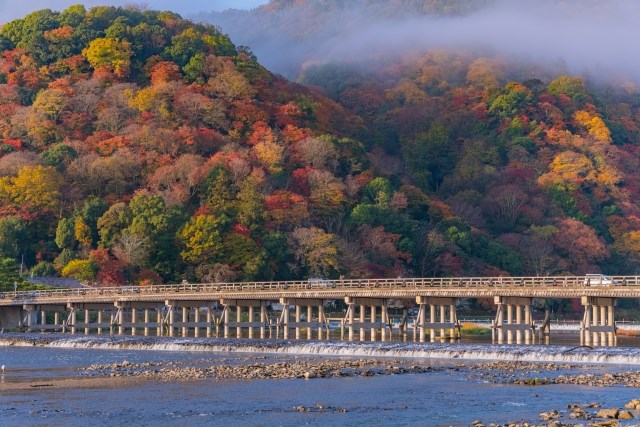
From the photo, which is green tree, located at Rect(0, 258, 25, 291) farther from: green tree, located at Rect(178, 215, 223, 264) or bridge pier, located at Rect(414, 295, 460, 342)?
bridge pier, located at Rect(414, 295, 460, 342)

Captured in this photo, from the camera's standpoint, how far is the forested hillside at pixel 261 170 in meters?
99.7

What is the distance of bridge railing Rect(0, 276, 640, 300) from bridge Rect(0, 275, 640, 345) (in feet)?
0.22

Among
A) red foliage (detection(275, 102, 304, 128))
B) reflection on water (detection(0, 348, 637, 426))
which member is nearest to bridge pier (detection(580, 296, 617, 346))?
reflection on water (detection(0, 348, 637, 426))

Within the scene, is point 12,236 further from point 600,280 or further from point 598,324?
point 600,280

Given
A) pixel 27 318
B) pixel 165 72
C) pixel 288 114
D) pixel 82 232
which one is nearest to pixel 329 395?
pixel 27 318

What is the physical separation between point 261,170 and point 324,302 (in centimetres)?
2781

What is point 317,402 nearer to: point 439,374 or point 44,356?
point 439,374

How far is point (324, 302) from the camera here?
82625 mm

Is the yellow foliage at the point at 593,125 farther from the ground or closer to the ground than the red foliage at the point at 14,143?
farther from the ground

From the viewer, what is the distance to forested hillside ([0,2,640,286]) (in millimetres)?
99688

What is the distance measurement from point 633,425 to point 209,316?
161 ft

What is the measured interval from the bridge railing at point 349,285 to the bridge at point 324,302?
0.22 ft

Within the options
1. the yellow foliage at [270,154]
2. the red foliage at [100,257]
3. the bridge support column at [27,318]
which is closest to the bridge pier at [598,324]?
the bridge support column at [27,318]

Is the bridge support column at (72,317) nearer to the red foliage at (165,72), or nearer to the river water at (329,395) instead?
the river water at (329,395)
